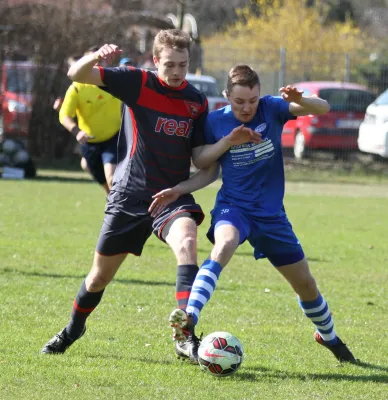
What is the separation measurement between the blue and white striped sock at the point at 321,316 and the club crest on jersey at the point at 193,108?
1.34 meters

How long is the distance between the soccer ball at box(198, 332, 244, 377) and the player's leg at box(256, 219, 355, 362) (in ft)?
2.01

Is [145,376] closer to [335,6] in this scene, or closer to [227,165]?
[227,165]

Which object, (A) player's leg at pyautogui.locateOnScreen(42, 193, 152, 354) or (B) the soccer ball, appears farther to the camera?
(A) player's leg at pyautogui.locateOnScreen(42, 193, 152, 354)

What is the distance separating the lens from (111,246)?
5555mm

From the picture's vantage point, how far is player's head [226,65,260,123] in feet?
18.0

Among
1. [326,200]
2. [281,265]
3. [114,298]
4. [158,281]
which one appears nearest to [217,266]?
[281,265]

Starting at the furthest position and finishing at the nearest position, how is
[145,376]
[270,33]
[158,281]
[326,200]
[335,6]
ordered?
[335,6], [270,33], [326,200], [158,281], [145,376]

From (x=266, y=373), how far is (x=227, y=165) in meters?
1.27

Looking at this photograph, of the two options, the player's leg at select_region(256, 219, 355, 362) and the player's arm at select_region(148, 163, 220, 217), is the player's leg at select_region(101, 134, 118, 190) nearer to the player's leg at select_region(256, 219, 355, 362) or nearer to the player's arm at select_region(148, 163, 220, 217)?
the player's arm at select_region(148, 163, 220, 217)

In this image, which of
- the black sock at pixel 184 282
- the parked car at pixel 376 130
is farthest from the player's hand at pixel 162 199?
the parked car at pixel 376 130

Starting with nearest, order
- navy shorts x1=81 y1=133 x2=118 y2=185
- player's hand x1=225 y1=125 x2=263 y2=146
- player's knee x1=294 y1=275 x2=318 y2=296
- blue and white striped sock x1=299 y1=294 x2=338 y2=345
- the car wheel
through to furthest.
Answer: player's hand x1=225 y1=125 x2=263 y2=146 → player's knee x1=294 y1=275 x2=318 y2=296 → blue and white striped sock x1=299 y1=294 x2=338 y2=345 → navy shorts x1=81 y1=133 x2=118 y2=185 → the car wheel

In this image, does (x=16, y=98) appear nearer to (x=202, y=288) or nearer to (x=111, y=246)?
(x=111, y=246)

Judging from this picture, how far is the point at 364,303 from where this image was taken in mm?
7988

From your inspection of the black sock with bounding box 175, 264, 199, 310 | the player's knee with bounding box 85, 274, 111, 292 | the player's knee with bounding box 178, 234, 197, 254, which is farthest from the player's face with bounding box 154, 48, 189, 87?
the player's knee with bounding box 85, 274, 111, 292
